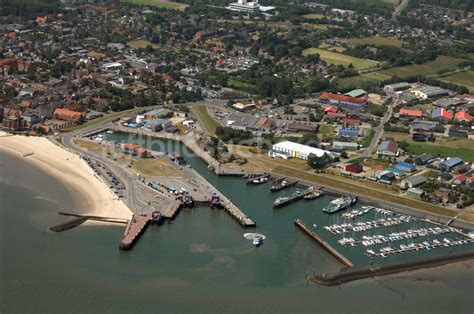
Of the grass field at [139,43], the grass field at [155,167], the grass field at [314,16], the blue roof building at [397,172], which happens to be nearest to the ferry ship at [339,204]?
the blue roof building at [397,172]

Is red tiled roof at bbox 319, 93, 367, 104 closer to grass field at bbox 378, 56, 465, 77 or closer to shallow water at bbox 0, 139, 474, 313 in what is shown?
grass field at bbox 378, 56, 465, 77

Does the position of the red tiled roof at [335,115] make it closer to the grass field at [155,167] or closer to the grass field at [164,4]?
the grass field at [155,167]

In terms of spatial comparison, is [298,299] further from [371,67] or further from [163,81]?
[371,67]

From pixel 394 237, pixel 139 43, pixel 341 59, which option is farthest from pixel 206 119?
pixel 139 43

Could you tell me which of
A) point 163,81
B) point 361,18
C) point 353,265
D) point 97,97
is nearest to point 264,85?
point 163,81

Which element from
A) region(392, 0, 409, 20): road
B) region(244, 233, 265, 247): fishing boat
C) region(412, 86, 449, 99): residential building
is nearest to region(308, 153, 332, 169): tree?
region(244, 233, 265, 247): fishing boat

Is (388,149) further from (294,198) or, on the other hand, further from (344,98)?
(344,98)

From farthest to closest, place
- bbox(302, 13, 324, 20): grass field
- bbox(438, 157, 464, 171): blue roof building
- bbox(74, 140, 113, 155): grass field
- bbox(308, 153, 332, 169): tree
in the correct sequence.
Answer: bbox(302, 13, 324, 20): grass field < bbox(74, 140, 113, 155): grass field < bbox(438, 157, 464, 171): blue roof building < bbox(308, 153, 332, 169): tree

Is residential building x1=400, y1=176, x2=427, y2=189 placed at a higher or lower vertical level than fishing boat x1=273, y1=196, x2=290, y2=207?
higher
